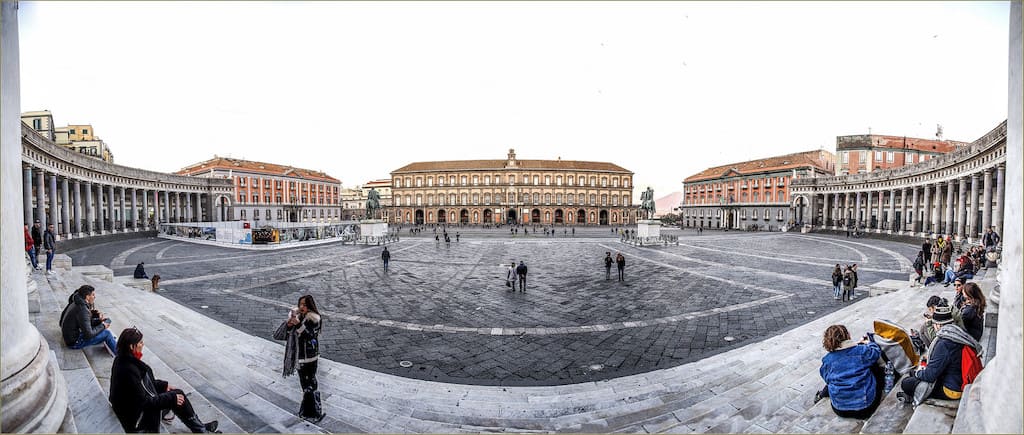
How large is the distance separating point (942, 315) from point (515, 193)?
63.5m

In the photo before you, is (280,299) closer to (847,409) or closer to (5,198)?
(5,198)

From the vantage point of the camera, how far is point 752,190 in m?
49.1

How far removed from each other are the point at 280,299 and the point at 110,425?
6260 millimetres

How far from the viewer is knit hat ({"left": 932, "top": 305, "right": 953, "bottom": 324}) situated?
3.32 metres

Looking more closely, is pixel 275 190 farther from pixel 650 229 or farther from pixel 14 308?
pixel 14 308

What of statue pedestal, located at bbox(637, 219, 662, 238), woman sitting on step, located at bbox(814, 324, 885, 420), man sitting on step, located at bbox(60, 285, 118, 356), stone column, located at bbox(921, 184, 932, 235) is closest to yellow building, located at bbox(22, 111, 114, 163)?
man sitting on step, located at bbox(60, 285, 118, 356)

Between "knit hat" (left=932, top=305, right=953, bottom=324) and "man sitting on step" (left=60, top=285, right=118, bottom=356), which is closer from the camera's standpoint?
"knit hat" (left=932, top=305, right=953, bottom=324)

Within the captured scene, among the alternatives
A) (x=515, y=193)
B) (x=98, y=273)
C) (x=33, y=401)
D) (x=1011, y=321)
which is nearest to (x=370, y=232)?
(x=98, y=273)

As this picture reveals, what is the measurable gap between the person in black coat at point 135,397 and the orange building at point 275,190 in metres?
55.1

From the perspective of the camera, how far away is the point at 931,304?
3.55 meters

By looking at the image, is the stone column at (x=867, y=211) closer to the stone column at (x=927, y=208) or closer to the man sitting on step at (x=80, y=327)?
the stone column at (x=927, y=208)

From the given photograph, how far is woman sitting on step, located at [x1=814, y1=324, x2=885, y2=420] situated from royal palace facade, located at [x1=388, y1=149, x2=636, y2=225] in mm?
62416

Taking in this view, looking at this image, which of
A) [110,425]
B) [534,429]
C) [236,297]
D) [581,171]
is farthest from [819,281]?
[581,171]

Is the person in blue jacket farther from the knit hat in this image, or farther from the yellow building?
the yellow building
